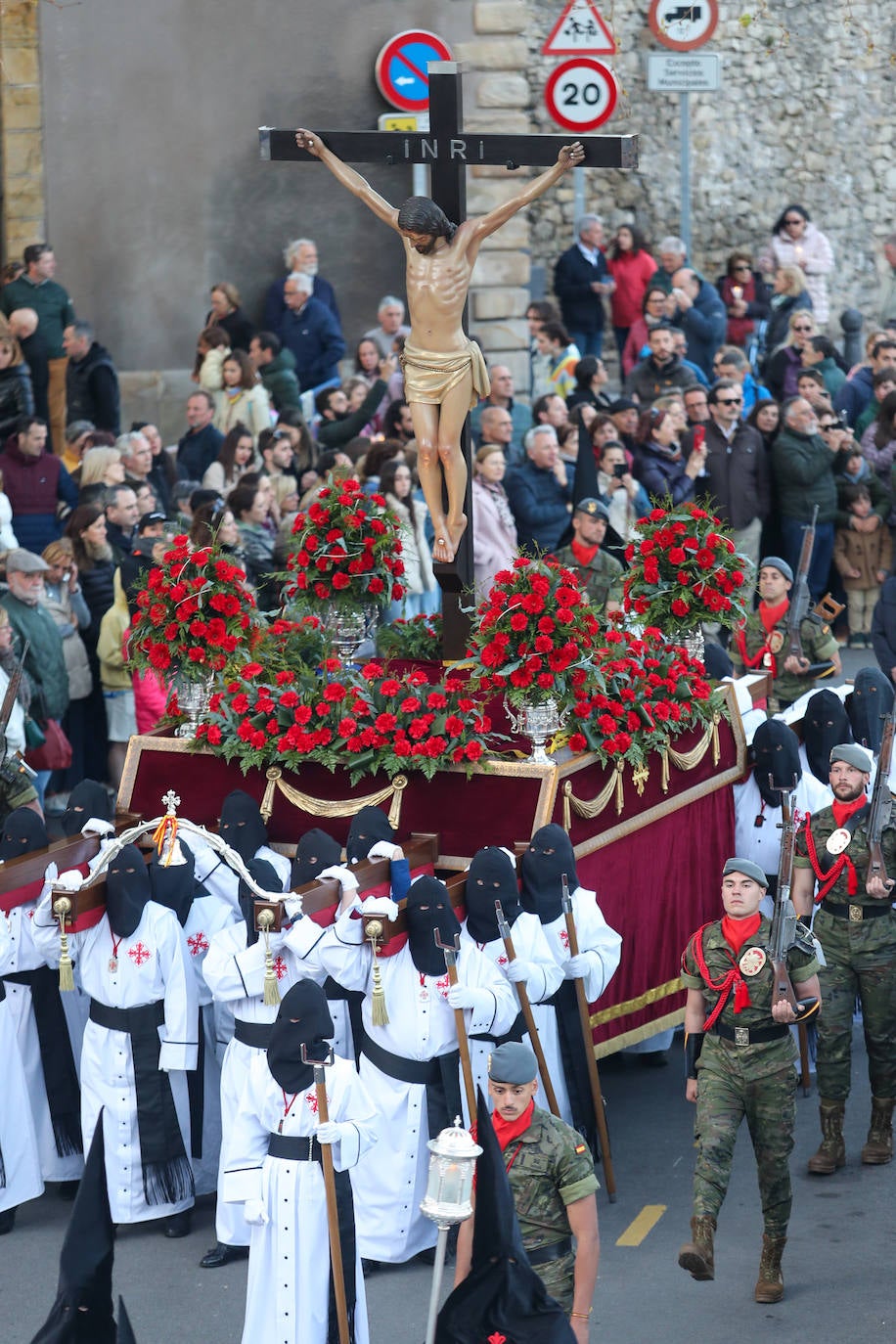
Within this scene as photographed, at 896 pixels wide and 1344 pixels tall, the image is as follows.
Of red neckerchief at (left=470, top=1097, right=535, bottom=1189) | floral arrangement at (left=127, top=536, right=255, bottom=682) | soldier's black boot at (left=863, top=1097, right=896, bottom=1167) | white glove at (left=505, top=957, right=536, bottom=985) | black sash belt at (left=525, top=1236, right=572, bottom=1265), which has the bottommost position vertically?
soldier's black boot at (left=863, top=1097, right=896, bottom=1167)

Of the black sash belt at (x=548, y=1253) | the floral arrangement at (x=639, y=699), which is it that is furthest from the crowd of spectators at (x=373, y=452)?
the black sash belt at (x=548, y=1253)

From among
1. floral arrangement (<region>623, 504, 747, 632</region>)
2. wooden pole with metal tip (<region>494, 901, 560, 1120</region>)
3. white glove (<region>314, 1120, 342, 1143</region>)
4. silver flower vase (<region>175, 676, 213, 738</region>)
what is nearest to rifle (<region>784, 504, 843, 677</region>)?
floral arrangement (<region>623, 504, 747, 632</region>)

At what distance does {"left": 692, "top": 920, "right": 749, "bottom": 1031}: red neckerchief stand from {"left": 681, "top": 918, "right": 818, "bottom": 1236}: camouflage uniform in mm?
17

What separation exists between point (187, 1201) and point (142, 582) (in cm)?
318

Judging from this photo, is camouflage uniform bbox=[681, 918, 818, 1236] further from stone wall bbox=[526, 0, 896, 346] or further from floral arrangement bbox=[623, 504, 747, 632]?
stone wall bbox=[526, 0, 896, 346]

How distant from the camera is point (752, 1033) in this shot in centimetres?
795

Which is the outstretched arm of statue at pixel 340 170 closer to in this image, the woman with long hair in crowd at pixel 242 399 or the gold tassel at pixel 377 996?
the gold tassel at pixel 377 996

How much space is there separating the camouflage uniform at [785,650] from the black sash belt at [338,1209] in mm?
5099

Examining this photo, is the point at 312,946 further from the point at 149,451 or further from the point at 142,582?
the point at 149,451

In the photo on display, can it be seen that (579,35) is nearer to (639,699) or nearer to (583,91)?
(583,91)

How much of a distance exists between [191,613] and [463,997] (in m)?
2.46

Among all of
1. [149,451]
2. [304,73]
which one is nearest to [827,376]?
[304,73]

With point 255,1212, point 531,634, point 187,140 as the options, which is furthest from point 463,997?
point 187,140

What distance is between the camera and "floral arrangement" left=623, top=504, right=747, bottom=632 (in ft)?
33.7
